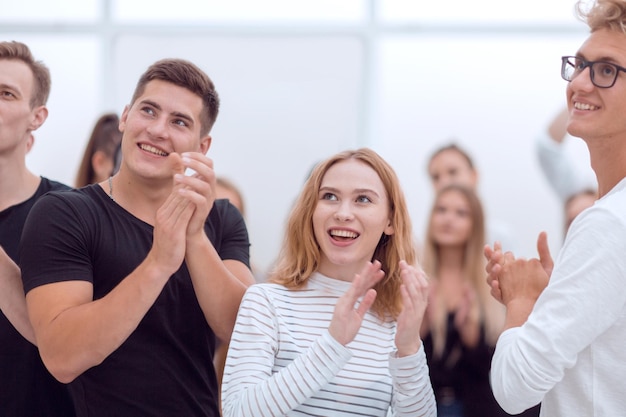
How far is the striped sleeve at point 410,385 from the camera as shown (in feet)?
6.70

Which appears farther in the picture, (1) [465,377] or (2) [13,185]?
(1) [465,377]

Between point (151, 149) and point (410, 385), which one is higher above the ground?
point (151, 149)

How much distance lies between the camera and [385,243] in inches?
95.3

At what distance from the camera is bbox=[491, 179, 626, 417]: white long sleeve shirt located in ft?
5.72

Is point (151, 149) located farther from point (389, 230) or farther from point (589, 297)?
point (589, 297)

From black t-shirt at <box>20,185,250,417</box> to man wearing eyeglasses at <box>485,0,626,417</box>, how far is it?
0.78m

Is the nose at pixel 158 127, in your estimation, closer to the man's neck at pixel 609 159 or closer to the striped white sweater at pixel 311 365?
the striped white sweater at pixel 311 365

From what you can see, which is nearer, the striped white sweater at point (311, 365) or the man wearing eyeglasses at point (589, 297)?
the man wearing eyeglasses at point (589, 297)

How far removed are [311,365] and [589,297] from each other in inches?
24.2

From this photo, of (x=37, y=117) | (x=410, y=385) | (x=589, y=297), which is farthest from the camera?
(x=37, y=117)

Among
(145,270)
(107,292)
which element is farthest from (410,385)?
(107,292)

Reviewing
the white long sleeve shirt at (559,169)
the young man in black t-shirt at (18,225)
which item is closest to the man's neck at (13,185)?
the young man in black t-shirt at (18,225)

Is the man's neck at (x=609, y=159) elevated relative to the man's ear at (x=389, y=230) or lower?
elevated

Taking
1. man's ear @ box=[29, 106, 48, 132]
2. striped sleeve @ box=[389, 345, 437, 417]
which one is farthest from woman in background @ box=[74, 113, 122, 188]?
striped sleeve @ box=[389, 345, 437, 417]
